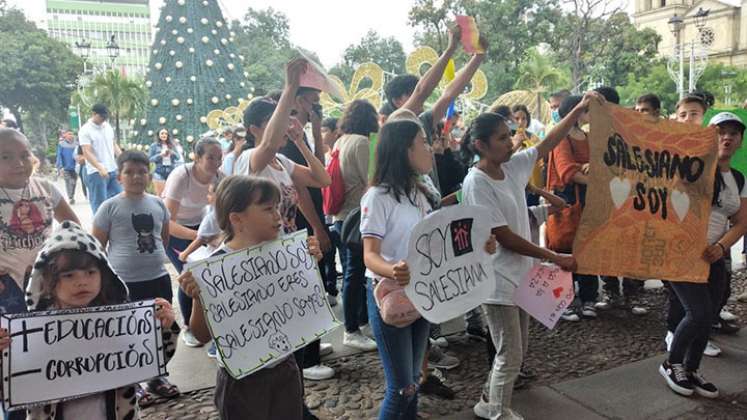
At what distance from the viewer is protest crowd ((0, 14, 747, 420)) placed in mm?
2049

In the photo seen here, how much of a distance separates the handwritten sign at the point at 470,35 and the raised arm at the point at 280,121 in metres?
1.26

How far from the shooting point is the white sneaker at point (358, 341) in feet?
13.5

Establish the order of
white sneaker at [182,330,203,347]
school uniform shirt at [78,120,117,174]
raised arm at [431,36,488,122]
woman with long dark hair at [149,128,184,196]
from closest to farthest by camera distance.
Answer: raised arm at [431,36,488,122], white sneaker at [182,330,203,347], school uniform shirt at [78,120,117,174], woman with long dark hair at [149,128,184,196]

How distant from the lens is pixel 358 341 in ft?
13.6

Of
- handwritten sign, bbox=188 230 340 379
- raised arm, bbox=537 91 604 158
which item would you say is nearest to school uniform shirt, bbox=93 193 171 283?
handwritten sign, bbox=188 230 340 379

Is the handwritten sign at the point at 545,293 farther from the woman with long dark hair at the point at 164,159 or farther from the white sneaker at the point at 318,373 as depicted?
the woman with long dark hair at the point at 164,159

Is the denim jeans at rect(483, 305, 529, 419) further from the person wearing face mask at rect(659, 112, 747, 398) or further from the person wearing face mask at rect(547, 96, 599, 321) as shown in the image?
the person wearing face mask at rect(547, 96, 599, 321)

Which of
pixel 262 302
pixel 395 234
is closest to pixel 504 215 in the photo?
pixel 395 234

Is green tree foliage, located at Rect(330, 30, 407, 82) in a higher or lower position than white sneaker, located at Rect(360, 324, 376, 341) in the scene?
higher

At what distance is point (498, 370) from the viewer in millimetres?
2883

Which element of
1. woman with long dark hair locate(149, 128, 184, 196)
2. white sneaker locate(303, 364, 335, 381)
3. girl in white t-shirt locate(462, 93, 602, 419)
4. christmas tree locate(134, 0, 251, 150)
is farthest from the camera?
christmas tree locate(134, 0, 251, 150)

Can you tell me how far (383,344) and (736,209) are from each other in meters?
2.60

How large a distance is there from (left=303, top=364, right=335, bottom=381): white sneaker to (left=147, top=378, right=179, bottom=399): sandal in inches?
31.9

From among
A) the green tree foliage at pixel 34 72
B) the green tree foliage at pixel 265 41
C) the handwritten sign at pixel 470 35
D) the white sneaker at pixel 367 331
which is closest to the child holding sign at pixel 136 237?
the white sneaker at pixel 367 331
